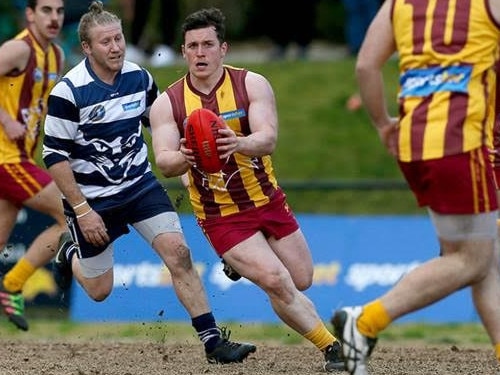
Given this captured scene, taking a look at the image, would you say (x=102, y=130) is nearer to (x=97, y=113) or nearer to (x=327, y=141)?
(x=97, y=113)

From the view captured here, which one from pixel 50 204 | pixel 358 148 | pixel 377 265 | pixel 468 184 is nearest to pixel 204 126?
pixel 468 184

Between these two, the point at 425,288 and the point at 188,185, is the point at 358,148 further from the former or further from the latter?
the point at 425,288

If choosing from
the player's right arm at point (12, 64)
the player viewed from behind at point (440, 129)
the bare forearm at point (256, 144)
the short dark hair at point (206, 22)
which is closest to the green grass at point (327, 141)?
the player's right arm at point (12, 64)

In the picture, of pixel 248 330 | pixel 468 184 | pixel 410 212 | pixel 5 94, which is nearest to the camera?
pixel 468 184

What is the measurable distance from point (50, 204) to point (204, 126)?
3.26 meters

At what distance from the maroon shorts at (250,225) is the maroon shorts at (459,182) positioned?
1855 mm

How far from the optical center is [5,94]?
10477 millimetres

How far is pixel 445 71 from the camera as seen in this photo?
21.8ft

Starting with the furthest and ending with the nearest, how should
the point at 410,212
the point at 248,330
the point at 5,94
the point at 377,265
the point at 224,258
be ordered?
the point at 410,212 → the point at 377,265 → the point at 248,330 → the point at 5,94 → the point at 224,258

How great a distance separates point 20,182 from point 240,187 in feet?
8.76

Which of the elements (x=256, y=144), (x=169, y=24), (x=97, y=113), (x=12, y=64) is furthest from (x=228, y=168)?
(x=169, y=24)

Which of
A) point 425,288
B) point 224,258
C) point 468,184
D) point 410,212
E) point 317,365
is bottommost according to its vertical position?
point 410,212

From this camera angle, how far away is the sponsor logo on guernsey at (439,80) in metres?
6.64

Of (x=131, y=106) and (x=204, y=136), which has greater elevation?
(x=204, y=136)
